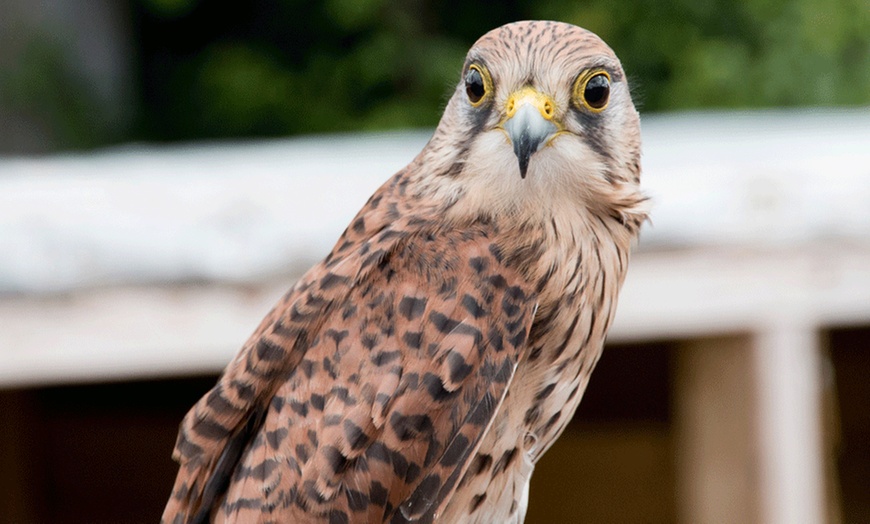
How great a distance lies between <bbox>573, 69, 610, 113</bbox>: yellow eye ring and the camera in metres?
2.24

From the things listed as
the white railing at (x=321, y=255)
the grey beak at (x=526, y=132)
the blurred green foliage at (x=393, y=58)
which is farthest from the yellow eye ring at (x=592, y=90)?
the blurred green foliage at (x=393, y=58)

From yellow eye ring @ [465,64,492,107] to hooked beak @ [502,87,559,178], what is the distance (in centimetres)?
6

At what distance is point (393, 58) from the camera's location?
9062 millimetres

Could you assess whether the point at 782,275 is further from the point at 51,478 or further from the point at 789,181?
the point at 51,478

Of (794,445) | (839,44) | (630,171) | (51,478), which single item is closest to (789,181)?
(794,445)

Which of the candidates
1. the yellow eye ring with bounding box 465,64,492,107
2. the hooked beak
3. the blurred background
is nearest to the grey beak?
the hooked beak

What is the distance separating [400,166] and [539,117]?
2123mm

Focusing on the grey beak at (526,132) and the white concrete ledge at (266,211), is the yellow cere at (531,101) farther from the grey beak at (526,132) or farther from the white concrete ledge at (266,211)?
the white concrete ledge at (266,211)

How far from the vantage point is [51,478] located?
588 cm

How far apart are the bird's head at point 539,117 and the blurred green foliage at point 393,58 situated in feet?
18.6

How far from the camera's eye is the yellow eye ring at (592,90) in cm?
224

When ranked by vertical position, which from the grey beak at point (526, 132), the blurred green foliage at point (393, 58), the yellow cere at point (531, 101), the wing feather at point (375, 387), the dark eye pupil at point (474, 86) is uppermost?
the blurred green foliage at point (393, 58)

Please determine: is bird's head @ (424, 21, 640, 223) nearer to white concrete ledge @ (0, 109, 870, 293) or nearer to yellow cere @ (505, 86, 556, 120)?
yellow cere @ (505, 86, 556, 120)

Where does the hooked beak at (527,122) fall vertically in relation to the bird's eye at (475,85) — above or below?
below
